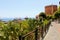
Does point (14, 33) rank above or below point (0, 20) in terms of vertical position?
below

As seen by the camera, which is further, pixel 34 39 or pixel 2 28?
pixel 34 39

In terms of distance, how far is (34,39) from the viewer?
973cm

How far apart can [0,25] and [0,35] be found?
0.88m

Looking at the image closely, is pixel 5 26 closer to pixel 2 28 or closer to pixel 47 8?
pixel 2 28

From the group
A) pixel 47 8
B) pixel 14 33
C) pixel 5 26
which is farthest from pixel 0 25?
pixel 47 8

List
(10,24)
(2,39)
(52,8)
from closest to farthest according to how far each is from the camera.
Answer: (2,39)
(10,24)
(52,8)

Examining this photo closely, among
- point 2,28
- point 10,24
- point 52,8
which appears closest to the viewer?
point 2,28

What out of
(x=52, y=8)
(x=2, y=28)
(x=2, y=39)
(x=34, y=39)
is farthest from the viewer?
(x=52, y=8)

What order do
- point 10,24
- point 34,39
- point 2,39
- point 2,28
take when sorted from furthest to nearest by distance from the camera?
point 34,39
point 10,24
point 2,28
point 2,39

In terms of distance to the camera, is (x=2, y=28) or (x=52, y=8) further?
(x=52, y=8)

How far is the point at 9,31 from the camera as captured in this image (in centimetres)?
739

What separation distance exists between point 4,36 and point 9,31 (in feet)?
2.04

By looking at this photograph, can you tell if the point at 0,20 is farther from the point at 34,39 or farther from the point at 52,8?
the point at 52,8

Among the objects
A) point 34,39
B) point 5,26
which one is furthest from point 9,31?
point 34,39
